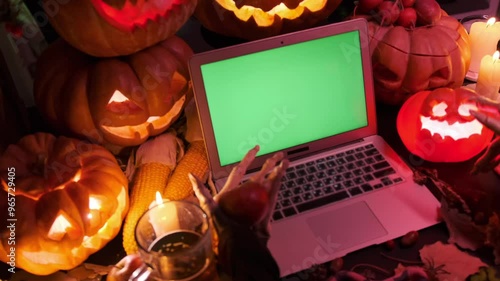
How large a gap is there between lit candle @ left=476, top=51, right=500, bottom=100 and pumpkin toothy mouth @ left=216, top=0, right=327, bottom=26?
1.24 feet

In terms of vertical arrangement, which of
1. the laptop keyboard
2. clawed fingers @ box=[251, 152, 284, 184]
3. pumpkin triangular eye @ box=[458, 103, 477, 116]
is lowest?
the laptop keyboard

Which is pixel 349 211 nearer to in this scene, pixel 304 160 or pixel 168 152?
pixel 304 160

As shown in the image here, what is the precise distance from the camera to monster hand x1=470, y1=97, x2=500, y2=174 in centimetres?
73

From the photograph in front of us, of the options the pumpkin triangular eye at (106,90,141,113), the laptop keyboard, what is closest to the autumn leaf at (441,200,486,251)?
the laptop keyboard

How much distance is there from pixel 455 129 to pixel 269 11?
477 millimetres

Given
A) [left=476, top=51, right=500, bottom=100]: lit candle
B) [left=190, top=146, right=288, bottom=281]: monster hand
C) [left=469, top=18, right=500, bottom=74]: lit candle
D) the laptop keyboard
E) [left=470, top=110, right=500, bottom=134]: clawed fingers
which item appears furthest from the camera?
[left=469, top=18, right=500, bottom=74]: lit candle

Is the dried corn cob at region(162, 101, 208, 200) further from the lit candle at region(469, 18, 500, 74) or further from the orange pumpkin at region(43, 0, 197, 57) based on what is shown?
the lit candle at region(469, 18, 500, 74)

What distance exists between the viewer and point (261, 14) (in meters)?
1.06

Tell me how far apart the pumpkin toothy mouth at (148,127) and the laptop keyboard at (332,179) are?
281mm

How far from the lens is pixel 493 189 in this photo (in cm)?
86

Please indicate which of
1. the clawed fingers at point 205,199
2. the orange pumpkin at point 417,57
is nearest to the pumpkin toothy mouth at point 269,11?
the orange pumpkin at point 417,57

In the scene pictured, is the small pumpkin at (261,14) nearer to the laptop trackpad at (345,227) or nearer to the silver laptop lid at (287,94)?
the silver laptop lid at (287,94)

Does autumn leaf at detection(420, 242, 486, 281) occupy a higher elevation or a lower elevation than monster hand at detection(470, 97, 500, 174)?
lower

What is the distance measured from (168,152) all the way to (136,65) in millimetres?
186
